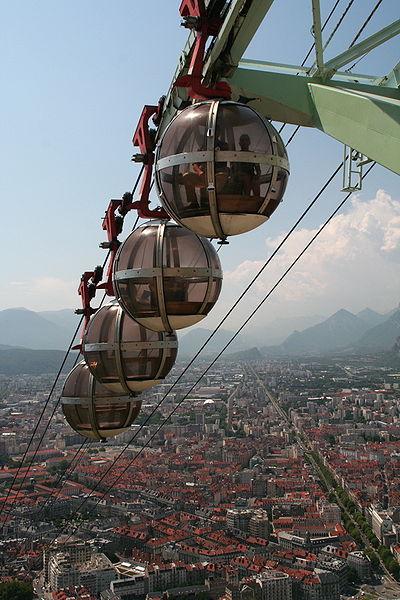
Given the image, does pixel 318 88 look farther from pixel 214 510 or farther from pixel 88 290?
pixel 214 510

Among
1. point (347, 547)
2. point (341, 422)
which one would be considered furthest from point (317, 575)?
point (341, 422)

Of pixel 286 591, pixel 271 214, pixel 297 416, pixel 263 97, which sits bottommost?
pixel 286 591

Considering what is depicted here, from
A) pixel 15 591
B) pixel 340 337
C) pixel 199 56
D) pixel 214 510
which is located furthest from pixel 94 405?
pixel 340 337

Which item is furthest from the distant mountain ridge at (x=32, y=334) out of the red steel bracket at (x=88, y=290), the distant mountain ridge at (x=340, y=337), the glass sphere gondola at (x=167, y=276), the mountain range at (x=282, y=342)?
the glass sphere gondola at (x=167, y=276)

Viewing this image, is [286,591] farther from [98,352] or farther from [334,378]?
[334,378]

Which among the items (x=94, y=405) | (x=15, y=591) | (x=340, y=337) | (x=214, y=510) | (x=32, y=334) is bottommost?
(x=15, y=591)

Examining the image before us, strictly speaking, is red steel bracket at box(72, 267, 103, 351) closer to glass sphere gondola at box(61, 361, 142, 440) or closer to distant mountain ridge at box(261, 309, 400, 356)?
glass sphere gondola at box(61, 361, 142, 440)
